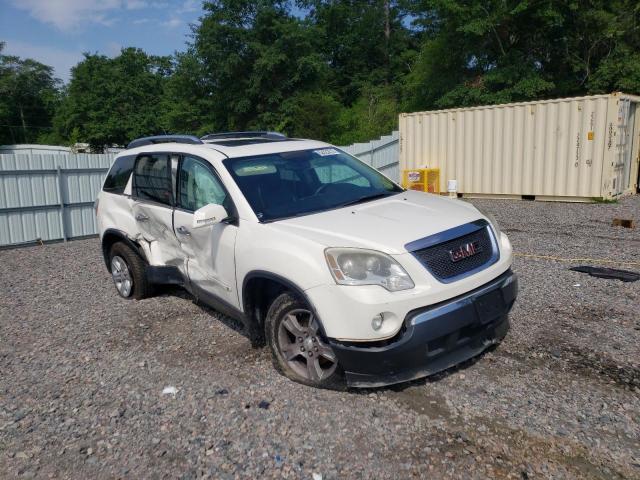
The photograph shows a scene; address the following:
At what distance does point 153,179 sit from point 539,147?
1069cm

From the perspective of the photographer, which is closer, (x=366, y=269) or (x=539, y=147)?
(x=366, y=269)

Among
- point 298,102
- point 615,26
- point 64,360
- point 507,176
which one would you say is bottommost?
point 64,360

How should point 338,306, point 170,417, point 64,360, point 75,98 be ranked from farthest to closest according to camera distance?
point 75,98, point 64,360, point 170,417, point 338,306

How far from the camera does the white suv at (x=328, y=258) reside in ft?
10.4

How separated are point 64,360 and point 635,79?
24.5 m

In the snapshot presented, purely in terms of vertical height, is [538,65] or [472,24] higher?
[472,24]

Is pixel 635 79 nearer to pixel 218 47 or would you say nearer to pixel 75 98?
pixel 218 47

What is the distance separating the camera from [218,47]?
1375 inches

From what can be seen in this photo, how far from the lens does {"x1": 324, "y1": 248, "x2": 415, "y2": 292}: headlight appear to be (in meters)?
3.18

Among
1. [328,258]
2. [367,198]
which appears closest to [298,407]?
[328,258]

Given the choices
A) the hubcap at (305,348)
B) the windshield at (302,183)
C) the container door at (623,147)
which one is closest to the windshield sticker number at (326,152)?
the windshield at (302,183)

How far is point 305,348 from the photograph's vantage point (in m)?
3.61

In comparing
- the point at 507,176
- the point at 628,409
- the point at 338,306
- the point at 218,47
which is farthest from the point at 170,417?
the point at 218,47

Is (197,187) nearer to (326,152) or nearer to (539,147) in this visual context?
(326,152)
